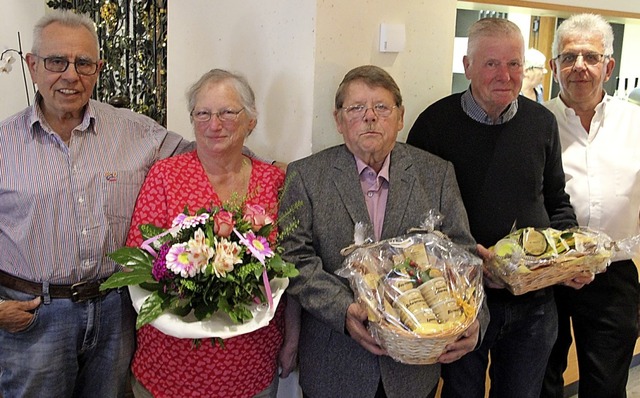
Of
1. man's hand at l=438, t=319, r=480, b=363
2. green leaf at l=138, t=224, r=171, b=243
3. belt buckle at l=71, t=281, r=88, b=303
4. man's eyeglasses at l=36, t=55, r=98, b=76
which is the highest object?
man's eyeglasses at l=36, t=55, r=98, b=76

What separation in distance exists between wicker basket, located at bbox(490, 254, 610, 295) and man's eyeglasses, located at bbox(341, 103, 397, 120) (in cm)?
64

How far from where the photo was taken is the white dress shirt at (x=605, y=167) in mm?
2455

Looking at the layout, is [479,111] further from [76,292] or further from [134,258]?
[76,292]

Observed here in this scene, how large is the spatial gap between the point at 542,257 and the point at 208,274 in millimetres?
1083

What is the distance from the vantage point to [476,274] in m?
1.79

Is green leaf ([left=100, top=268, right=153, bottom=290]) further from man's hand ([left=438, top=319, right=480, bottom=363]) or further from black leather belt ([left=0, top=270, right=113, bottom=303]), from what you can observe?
man's hand ([left=438, top=319, right=480, bottom=363])

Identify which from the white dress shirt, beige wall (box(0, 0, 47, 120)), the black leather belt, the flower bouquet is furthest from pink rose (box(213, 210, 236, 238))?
beige wall (box(0, 0, 47, 120))

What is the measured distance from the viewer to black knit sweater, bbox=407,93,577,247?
7.20ft

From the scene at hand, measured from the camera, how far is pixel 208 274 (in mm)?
1589

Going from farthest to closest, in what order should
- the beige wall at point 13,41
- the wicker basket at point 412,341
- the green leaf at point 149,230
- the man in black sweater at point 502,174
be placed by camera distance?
the beige wall at point 13,41 < the man in black sweater at point 502,174 < the green leaf at point 149,230 < the wicker basket at point 412,341

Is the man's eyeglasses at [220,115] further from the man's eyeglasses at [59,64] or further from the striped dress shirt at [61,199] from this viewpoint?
the man's eyeglasses at [59,64]

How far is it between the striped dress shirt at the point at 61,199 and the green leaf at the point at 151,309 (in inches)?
16.7

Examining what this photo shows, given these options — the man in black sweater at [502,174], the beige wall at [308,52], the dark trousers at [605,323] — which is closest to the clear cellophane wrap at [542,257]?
the man in black sweater at [502,174]

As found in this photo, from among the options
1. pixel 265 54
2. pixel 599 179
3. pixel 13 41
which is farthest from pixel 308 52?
pixel 13 41
